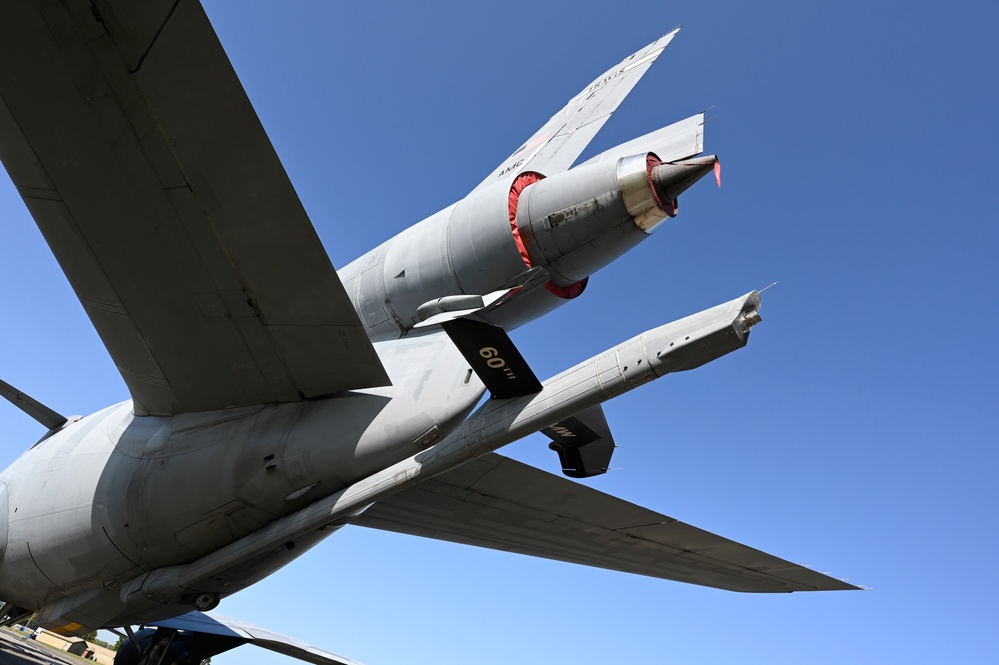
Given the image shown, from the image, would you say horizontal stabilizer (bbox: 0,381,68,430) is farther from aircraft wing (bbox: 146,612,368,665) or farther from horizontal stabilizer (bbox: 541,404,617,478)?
horizontal stabilizer (bbox: 541,404,617,478)

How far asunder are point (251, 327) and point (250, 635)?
6948mm

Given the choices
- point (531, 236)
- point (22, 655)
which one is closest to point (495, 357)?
point (531, 236)

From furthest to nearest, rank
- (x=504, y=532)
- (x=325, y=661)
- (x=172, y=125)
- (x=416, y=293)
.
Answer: (x=325, y=661)
(x=504, y=532)
(x=416, y=293)
(x=172, y=125)

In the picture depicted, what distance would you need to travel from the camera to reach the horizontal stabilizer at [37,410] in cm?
775

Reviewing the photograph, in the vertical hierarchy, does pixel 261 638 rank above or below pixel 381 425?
below

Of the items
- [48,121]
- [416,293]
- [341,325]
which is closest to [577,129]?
[416,293]

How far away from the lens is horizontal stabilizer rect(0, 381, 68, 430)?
775cm

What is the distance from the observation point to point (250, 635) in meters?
10.3

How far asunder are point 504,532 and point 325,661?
4394mm

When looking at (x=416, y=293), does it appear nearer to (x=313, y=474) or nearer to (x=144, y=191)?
(x=313, y=474)

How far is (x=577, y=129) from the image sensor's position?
6367 millimetres

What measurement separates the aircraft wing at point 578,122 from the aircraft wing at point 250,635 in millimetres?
7853

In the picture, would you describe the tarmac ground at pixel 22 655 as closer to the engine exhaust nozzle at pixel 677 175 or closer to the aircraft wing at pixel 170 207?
the aircraft wing at pixel 170 207

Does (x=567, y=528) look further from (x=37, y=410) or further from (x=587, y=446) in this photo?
(x=37, y=410)
